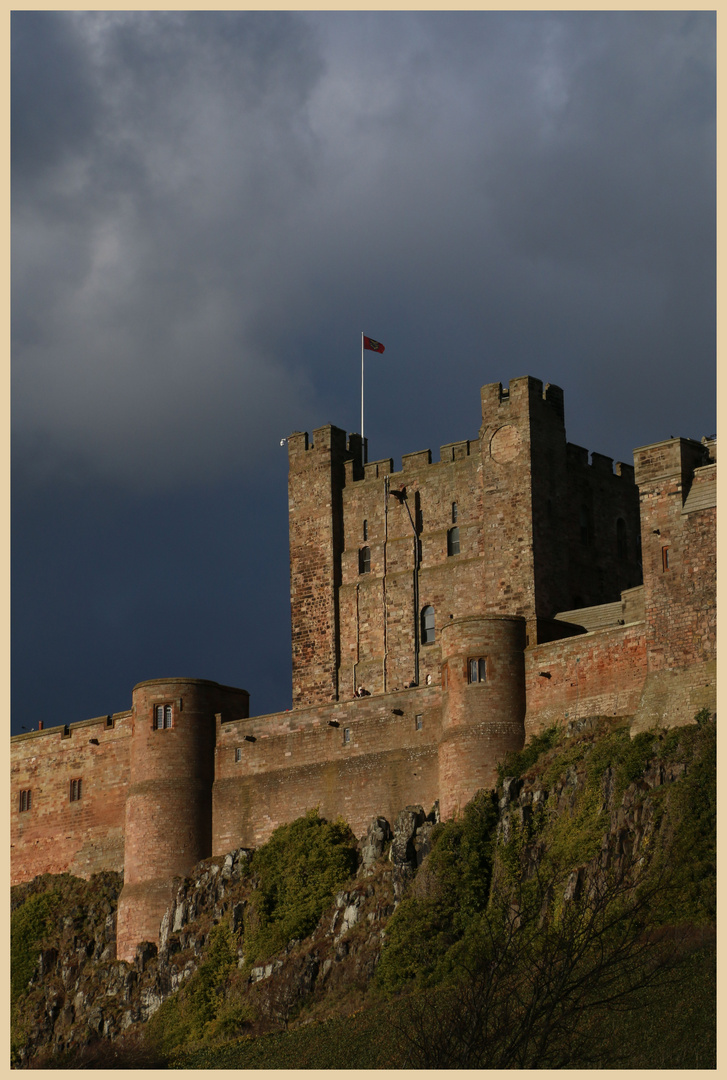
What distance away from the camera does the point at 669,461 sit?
2308 inches

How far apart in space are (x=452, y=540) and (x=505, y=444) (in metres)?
4.52

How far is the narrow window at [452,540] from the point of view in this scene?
7444 centimetres

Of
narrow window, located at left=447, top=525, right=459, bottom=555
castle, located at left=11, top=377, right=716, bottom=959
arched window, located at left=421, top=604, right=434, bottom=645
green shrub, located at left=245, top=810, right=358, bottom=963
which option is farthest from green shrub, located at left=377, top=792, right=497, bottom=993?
narrow window, located at left=447, top=525, right=459, bottom=555

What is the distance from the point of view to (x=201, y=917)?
219 feet

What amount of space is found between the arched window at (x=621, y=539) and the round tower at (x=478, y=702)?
13.9 metres

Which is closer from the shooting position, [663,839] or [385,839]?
[663,839]

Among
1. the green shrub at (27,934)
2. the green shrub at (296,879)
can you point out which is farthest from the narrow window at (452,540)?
the green shrub at (27,934)

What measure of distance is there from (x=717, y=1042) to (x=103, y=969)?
32.2m

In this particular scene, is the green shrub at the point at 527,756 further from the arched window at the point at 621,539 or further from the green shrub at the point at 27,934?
the green shrub at the point at 27,934

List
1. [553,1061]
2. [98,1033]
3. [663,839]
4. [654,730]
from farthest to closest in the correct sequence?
1. [98,1033]
2. [654,730]
3. [663,839]
4. [553,1061]

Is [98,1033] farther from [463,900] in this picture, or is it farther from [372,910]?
[463,900]

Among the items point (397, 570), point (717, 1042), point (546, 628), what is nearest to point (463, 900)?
point (546, 628)

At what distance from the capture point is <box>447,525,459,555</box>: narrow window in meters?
74.4

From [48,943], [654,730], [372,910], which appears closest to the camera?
[654,730]
